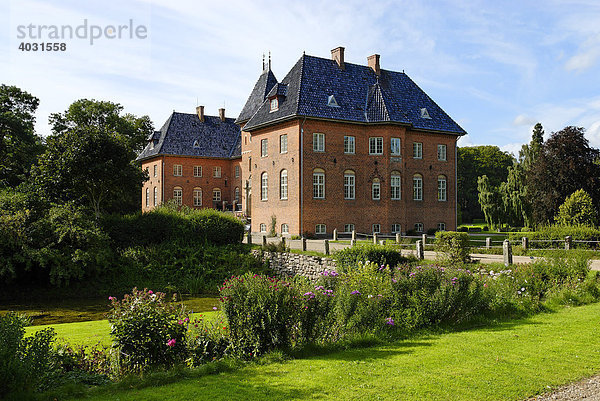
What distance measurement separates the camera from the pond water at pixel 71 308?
1720 centimetres

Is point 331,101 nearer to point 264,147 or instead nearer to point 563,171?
point 264,147

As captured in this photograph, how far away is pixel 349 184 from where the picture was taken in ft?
116

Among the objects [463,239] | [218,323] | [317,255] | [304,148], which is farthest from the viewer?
[304,148]

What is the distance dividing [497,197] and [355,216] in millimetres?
17189

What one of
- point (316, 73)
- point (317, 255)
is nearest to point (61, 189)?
point (317, 255)

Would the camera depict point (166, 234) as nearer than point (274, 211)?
Yes

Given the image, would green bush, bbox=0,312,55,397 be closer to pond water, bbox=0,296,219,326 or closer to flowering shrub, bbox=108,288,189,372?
flowering shrub, bbox=108,288,189,372

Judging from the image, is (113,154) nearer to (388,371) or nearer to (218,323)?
(218,323)

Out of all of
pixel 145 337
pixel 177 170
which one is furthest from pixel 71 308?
pixel 177 170

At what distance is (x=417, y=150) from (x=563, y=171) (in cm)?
1166

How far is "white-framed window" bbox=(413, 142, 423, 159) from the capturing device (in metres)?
38.0

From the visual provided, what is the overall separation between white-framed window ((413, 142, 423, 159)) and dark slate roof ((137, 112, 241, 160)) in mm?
23628

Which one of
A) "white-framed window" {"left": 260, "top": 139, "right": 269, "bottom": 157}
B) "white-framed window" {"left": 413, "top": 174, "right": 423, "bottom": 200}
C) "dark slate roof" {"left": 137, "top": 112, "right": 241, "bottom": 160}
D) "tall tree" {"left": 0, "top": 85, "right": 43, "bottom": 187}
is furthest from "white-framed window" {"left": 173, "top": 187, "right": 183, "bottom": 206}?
"white-framed window" {"left": 413, "top": 174, "right": 423, "bottom": 200}

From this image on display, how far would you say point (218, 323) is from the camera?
873 cm
